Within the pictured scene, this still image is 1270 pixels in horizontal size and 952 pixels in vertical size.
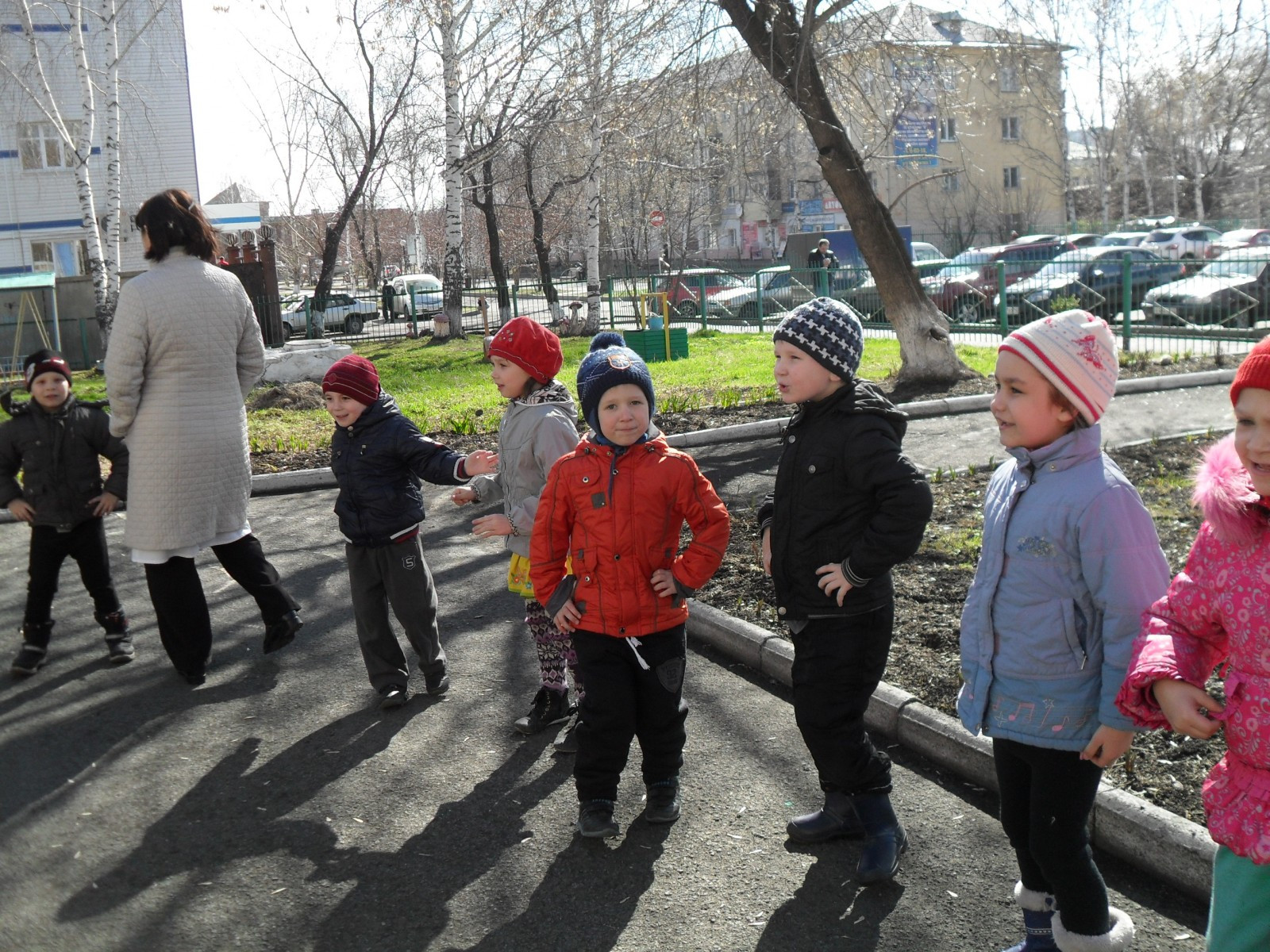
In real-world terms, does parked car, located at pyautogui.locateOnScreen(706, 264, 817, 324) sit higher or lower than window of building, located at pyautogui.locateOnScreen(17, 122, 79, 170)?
lower

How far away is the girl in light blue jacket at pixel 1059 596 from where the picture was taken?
8.63ft

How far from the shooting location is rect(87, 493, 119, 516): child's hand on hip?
554cm

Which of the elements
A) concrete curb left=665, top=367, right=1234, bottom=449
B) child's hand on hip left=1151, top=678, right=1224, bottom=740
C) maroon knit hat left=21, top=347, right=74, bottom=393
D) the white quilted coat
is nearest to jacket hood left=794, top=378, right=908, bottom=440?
child's hand on hip left=1151, top=678, right=1224, bottom=740

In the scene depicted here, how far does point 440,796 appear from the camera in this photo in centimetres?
421

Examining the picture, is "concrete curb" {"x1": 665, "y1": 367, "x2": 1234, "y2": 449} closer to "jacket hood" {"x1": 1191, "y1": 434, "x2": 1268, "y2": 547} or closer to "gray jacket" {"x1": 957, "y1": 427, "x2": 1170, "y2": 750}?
"gray jacket" {"x1": 957, "y1": 427, "x2": 1170, "y2": 750}

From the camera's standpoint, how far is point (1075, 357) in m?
2.73

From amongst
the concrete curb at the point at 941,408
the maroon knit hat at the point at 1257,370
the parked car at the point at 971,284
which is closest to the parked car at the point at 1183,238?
the parked car at the point at 971,284

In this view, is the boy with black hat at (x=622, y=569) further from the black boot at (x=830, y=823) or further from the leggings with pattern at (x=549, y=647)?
the leggings with pattern at (x=549, y=647)

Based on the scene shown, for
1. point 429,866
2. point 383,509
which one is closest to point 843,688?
point 429,866

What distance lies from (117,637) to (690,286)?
24486mm

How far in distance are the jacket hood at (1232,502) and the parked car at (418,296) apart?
2566 centimetres

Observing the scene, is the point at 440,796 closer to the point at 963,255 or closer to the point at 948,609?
the point at 948,609

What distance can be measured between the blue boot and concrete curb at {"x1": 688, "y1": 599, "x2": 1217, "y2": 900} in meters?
0.65

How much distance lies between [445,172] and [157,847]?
20327mm
